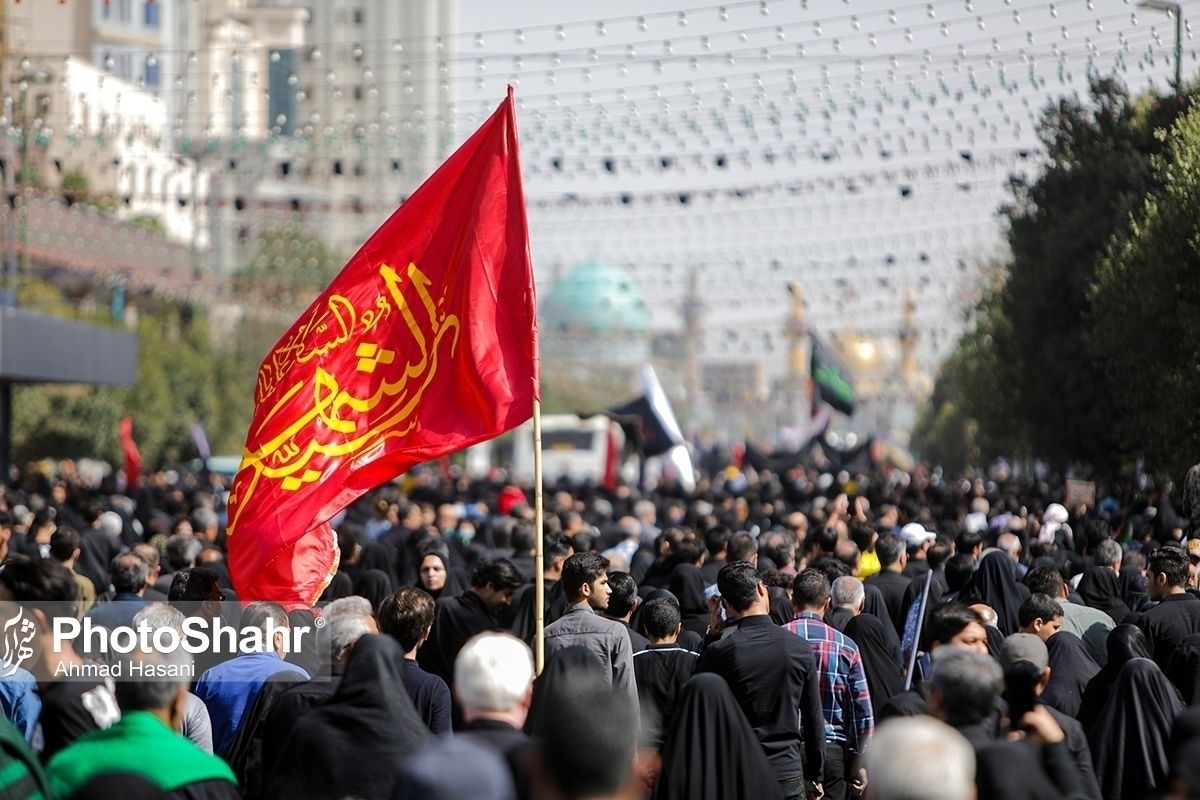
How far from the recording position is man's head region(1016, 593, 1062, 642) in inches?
352

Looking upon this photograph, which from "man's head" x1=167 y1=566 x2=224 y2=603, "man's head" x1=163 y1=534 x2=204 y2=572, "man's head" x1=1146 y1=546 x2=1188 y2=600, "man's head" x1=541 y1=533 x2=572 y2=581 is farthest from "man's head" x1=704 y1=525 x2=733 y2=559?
"man's head" x1=167 y1=566 x2=224 y2=603

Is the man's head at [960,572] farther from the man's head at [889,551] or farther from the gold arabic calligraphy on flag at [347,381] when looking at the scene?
the gold arabic calligraphy on flag at [347,381]

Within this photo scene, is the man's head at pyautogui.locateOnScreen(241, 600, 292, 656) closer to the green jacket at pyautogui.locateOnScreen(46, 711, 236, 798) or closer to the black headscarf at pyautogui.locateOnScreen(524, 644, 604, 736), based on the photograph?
the black headscarf at pyautogui.locateOnScreen(524, 644, 604, 736)

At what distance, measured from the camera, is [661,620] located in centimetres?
830

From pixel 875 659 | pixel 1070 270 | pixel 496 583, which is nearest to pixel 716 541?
pixel 496 583

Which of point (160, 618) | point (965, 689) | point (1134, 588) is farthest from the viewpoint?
point (1134, 588)

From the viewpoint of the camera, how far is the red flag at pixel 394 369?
28.2ft

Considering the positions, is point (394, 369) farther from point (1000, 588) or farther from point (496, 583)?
point (1000, 588)

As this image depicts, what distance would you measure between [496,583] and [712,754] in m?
3.48

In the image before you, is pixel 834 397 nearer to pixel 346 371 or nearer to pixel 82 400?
pixel 82 400

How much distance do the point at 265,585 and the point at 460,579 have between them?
420cm

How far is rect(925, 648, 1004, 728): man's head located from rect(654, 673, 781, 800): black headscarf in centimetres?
139

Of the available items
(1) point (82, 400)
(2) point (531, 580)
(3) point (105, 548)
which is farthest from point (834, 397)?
(2) point (531, 580)

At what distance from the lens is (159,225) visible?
69.6m
